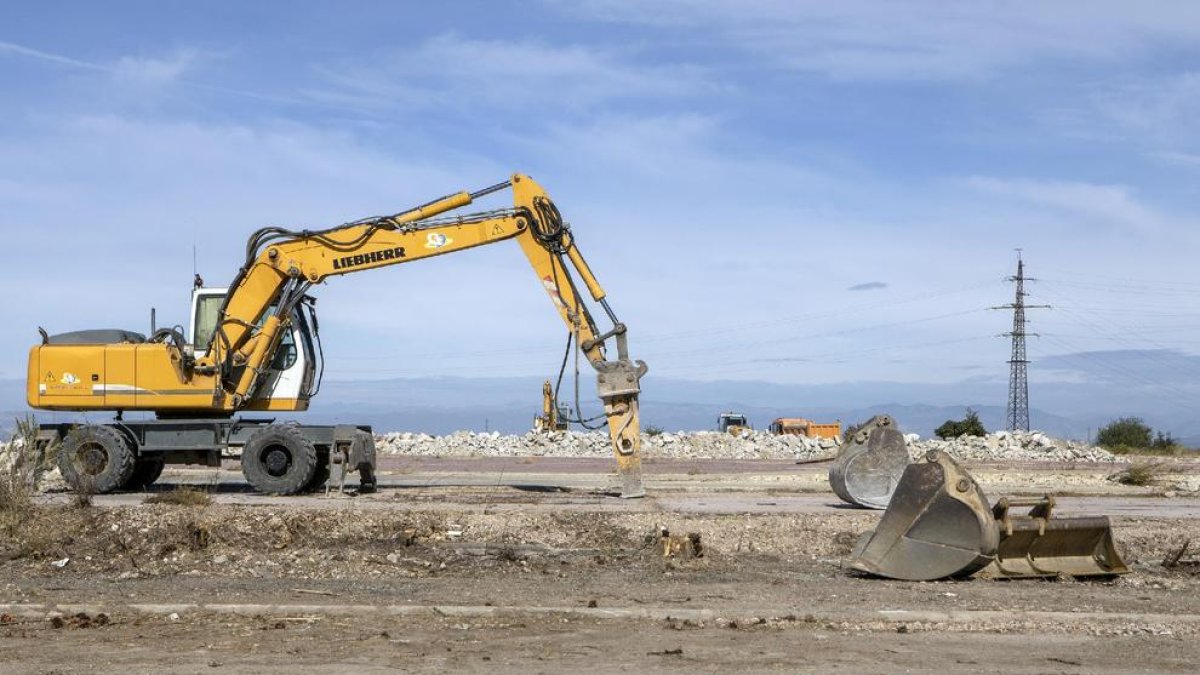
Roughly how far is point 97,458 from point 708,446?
26.8 meters

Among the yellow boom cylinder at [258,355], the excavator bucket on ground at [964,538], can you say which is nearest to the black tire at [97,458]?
the yellow boom cylinder at [258,355]

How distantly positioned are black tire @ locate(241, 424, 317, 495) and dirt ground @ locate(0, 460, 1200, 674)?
51 centimetres

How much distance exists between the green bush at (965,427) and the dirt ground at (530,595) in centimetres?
4101

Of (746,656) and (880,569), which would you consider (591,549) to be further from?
(746,656)

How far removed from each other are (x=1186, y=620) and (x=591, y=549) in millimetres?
6485

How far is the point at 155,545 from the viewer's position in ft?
50.7

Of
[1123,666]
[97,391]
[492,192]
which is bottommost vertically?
[1123,666]

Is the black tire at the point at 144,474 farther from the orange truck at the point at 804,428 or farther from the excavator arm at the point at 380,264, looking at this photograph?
the orange truck at the point at 804,428

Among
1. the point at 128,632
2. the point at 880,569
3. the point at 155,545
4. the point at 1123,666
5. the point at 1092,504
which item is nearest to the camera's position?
the point at 1123,666

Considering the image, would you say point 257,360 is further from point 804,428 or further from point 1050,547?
point 804,428

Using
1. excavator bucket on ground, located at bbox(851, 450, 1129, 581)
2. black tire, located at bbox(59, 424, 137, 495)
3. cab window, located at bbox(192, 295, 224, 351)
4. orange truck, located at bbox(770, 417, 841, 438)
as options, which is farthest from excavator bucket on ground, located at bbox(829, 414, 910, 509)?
orange truck, located at bbox(770, 417, 841, 438)

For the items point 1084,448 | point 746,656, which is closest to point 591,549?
point 746,656

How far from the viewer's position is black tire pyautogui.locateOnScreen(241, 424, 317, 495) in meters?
21.0

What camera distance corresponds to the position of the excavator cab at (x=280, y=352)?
877 inches
